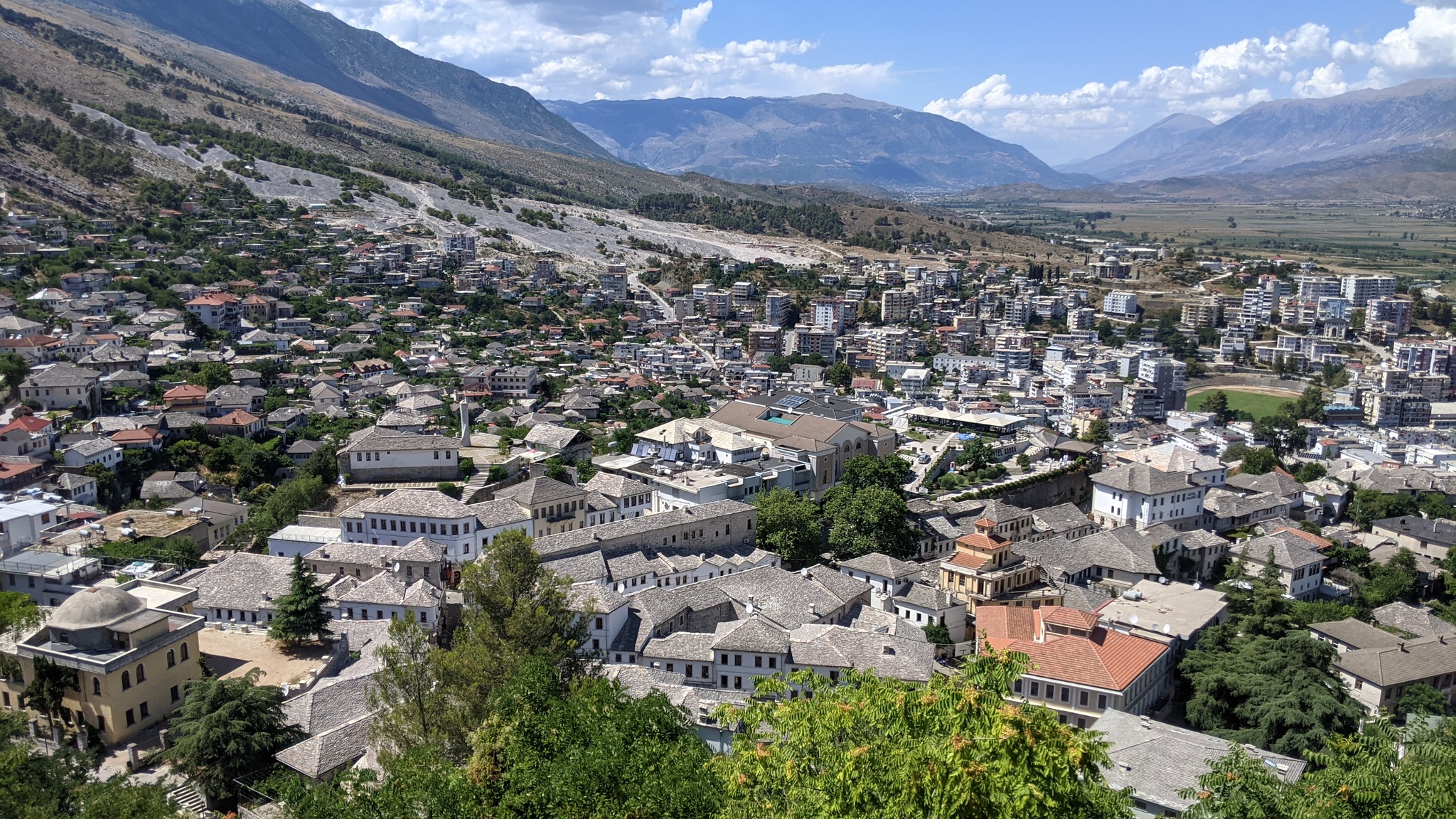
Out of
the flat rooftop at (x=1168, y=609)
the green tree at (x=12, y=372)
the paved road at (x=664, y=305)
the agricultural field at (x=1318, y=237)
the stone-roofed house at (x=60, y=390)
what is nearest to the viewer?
the flat rooftop at (x=1168, y=609)

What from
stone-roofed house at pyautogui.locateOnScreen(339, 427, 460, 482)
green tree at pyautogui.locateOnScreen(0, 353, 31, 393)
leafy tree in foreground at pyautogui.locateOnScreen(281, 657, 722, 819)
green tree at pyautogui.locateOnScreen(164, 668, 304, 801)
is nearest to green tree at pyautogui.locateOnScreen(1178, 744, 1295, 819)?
leafy tree in foreground at pyautogui.locateOnScreen(281, 657, 722, 819)

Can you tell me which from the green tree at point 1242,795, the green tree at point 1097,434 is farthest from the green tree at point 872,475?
the green tree at point 1242,795

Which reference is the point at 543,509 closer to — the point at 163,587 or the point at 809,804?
the point at 163,587

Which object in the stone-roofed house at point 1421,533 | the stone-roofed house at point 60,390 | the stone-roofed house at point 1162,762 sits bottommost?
the stone-roofed house at point 1421,533

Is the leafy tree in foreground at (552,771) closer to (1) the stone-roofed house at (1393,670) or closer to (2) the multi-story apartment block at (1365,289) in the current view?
(1) the stone-roofed house at (1393,670)

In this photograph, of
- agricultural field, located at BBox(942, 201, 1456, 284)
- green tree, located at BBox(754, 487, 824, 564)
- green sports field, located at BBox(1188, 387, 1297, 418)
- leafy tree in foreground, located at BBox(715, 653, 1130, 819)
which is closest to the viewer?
leafy tree in foreground, located at BBox(715, 653, 1130, 819)

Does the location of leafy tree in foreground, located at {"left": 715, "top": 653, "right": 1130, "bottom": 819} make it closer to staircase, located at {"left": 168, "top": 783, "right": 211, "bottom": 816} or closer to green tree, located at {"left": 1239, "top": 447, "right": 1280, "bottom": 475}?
staircase, located at {"left": 168, "top": 783, "right": 211, "bottom": 816}

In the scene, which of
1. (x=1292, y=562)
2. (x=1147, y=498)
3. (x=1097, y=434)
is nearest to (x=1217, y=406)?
(x=1097, y=434)
